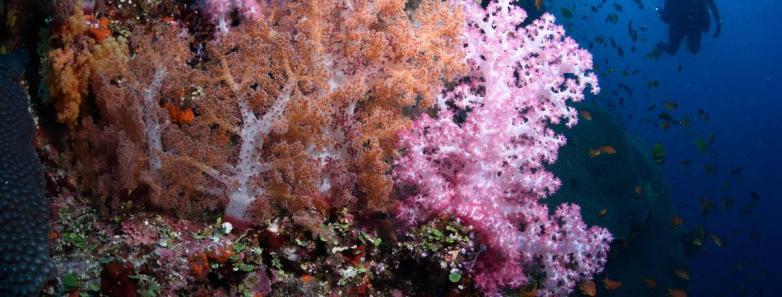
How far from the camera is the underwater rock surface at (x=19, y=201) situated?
1.91 metres

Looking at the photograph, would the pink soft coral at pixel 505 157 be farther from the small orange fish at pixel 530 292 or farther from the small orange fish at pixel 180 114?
the small orange fish at pixel 180 114

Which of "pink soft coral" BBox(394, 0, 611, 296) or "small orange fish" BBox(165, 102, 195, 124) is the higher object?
"pink soft coral" BBox(394, 0, 611, 296)

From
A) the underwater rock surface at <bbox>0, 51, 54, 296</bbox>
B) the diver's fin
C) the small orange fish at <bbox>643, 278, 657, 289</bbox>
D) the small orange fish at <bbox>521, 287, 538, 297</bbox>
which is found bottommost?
the underwater rock surface at <bbox>0, 51, 54, 296</bbox>

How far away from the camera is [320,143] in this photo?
322 centimetres

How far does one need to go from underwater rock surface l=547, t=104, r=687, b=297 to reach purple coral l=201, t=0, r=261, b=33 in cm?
477

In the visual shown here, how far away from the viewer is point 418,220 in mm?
3449

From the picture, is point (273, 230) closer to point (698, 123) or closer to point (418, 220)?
point (418, 220)

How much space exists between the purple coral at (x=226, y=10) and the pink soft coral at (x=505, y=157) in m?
1.68

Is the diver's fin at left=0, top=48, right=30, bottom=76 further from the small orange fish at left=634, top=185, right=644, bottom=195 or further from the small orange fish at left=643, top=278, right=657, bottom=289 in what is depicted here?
the small orange fish at left=643, top=278, right=657, bottom=289

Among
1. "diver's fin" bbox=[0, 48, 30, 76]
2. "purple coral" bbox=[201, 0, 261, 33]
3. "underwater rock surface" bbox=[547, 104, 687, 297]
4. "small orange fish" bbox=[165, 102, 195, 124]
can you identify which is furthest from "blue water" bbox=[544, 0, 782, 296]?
"diver's fin" bbox=[0, 48, 30, 76]

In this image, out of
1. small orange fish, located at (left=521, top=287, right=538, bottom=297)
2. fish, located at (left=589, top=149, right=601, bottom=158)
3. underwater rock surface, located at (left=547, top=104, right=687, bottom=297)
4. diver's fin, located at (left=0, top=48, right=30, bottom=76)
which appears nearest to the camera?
diver's fin, located at (left=0, top=48, right=30, bottom=76)

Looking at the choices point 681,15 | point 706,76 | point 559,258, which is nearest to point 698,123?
point 706,76

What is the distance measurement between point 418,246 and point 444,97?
1.35m

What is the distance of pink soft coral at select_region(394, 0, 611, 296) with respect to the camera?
11.2 ft
